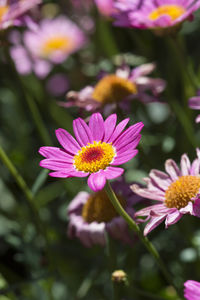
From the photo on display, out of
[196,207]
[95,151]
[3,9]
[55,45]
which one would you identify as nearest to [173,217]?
[196,207]

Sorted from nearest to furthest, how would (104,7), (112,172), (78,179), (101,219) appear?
(112,172)
(101,219)
(78,179)
(104,7)

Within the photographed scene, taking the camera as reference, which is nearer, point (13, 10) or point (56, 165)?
point (56, 165)

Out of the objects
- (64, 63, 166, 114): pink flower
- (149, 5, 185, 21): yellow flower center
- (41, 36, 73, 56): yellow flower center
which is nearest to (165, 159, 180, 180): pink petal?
(64, 63, 166, 114): pink flower

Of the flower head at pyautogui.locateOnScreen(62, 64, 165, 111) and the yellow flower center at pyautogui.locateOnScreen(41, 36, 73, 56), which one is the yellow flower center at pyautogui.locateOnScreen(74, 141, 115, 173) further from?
the yellow flower center at pyautogui.locateOnScreen(41, 36, 73, 56)

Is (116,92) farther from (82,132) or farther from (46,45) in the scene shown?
(46,45)

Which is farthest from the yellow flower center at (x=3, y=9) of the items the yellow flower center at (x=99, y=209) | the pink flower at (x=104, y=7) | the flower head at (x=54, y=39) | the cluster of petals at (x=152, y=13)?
the flower head at (x=54, y=39)

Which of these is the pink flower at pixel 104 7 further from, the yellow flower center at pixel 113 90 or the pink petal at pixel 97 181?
the pink petal at pixel 97 181

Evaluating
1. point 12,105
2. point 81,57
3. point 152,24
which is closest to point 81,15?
point 81,57
